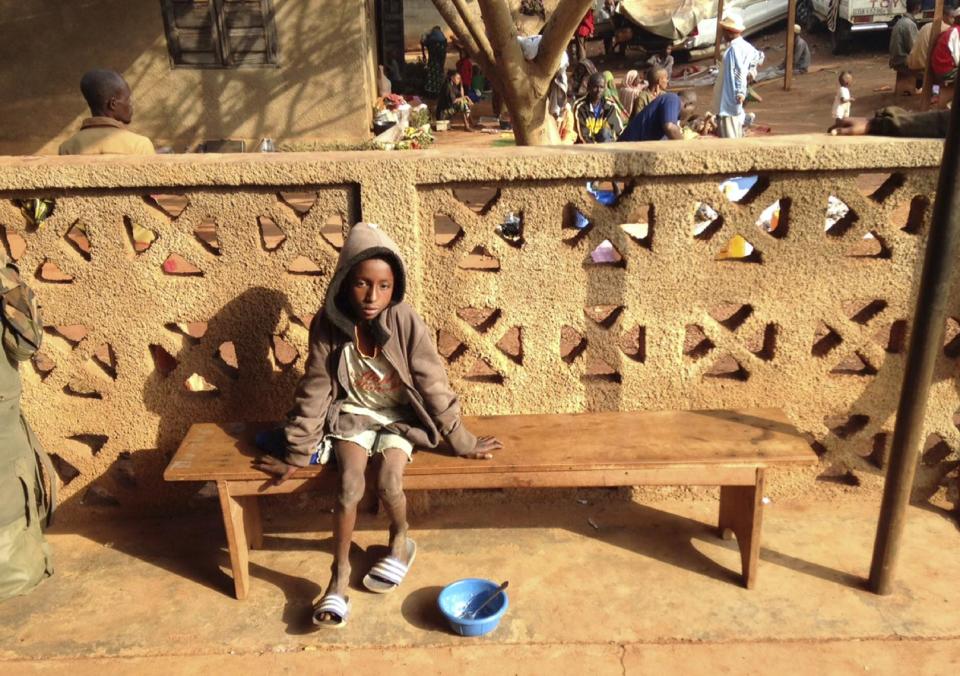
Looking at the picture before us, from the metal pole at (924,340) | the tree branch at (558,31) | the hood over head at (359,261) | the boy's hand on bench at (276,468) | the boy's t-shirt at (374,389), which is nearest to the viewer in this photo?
the metal pole at (924,340)

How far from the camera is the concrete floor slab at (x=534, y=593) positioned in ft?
10.2

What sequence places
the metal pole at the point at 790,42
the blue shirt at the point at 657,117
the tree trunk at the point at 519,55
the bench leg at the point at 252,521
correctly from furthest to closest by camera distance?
the metal pole at the point at 790,42 < the blue shirt at the point at 657,117 < the tree trunk at the point at 519,55 < the bench leg at the point at 252,521

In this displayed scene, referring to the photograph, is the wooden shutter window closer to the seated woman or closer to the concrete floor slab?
the seated woman

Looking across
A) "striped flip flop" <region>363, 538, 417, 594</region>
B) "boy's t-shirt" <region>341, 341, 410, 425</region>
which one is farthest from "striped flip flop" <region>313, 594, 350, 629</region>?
"boy's t-shirt" <region>341, 341, 410, 425</region>

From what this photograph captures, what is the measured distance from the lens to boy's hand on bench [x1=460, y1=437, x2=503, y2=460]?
3.22 meters

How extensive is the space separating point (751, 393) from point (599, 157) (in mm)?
1263

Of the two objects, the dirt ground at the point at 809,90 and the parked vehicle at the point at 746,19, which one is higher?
the parked vehicle at the point at 746,19

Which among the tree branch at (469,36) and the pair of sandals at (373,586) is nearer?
the pair of sandals at (373,586)

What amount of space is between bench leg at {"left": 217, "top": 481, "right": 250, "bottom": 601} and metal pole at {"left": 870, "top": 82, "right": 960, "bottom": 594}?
8.16ft

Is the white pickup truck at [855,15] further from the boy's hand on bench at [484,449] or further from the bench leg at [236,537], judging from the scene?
the bench leg at [236,537]

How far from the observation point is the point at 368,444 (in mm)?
3240

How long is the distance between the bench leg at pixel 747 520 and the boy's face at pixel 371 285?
157 cm

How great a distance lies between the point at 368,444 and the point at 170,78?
371 inches

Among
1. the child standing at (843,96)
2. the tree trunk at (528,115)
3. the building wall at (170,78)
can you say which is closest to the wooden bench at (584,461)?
the tree trunk at (528,115)
